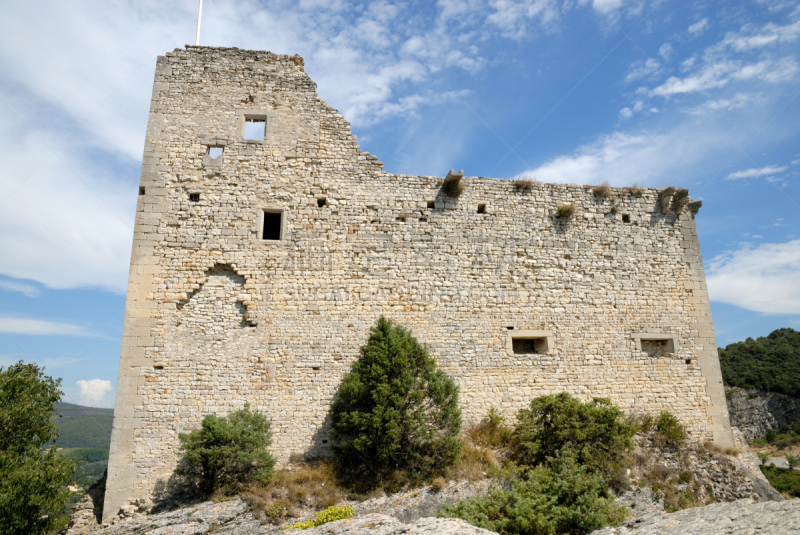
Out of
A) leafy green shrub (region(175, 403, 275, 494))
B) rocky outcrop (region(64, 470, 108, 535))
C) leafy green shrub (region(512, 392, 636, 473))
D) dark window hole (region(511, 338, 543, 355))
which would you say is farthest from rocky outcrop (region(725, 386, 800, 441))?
rocky outcrop (region(64, 470, 108, 535))

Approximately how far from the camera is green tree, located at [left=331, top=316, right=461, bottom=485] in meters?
8.79

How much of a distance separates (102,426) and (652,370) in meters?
114

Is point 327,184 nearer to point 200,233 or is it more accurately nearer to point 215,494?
point 200,233

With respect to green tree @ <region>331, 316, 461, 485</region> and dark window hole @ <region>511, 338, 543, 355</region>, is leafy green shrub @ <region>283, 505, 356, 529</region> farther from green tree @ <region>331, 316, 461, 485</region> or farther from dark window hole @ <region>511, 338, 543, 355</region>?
dark window hole @ <region>511, 338, 543, 355</region>

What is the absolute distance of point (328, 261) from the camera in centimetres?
1057

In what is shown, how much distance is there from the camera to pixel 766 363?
37094 mm

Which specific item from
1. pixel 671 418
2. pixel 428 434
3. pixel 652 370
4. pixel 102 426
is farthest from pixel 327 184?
pixel 102 426

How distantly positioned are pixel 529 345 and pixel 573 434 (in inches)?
99.8

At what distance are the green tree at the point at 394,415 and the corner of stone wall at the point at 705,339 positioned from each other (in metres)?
6.22

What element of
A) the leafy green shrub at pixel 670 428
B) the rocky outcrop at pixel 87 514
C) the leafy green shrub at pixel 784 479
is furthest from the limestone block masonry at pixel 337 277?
the leafy green shrub at pixel 784 479

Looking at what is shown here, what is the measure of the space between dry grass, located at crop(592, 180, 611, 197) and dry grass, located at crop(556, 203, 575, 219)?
800 mm

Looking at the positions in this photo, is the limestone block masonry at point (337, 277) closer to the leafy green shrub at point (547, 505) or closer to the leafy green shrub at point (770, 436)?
the leafy green shrub at point (547, 505)

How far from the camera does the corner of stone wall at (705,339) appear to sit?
10.9 m

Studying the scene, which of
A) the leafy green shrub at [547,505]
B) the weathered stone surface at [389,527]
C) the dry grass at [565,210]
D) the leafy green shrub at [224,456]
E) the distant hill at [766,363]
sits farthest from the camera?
the distant hill at [766,363]
